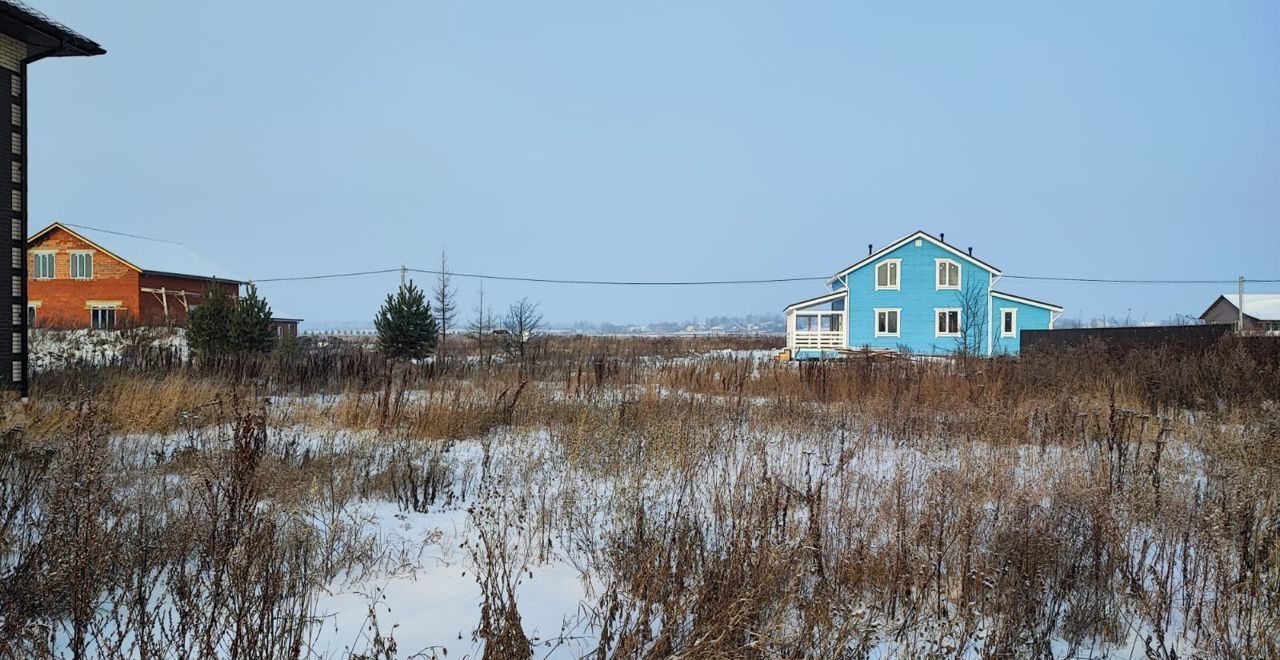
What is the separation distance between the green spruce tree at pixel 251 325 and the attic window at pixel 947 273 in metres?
26.8

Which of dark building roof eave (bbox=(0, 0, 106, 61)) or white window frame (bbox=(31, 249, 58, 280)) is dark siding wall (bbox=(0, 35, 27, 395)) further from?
white window frame (bbox=(31, 249, 58, 280))

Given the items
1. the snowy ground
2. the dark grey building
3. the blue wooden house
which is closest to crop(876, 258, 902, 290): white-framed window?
the blue wooden house

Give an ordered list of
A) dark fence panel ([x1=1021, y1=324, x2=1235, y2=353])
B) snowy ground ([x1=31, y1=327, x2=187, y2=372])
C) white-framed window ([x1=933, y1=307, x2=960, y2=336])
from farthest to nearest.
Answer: white-framed window ([x1=933, y1=307, x2=960, y2=336])
snowy ground ([x1=31, y1=327, x2=187, y2=372])
dark fence panel ([x1=1021, y1=324, x2=1235, y2=353])

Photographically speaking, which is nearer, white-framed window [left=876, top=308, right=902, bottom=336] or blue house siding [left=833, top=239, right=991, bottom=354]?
blue house siding [left=833, top=239, right=991, bottom=354]

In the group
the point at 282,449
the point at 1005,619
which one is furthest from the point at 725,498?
the point at 282,449

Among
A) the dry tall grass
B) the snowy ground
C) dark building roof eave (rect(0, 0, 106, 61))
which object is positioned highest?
dark building roof eave (rect(0, 0, 106, 61))

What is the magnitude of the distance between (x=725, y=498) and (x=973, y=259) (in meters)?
28.6

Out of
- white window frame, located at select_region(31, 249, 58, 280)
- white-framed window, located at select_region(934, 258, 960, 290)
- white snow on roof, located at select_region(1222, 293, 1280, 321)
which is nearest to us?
white-framed window, located at select_region(934, 258, 960, 290)

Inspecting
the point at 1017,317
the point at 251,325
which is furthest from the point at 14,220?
the point at 1017,317

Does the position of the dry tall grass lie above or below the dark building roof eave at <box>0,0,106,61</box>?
below

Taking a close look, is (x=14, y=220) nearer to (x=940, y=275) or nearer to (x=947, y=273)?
(x=940, y=275)

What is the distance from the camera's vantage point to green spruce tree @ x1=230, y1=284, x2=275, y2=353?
16.1m

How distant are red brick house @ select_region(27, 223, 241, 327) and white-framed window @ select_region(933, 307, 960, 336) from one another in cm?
3273

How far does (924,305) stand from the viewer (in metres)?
29.4
